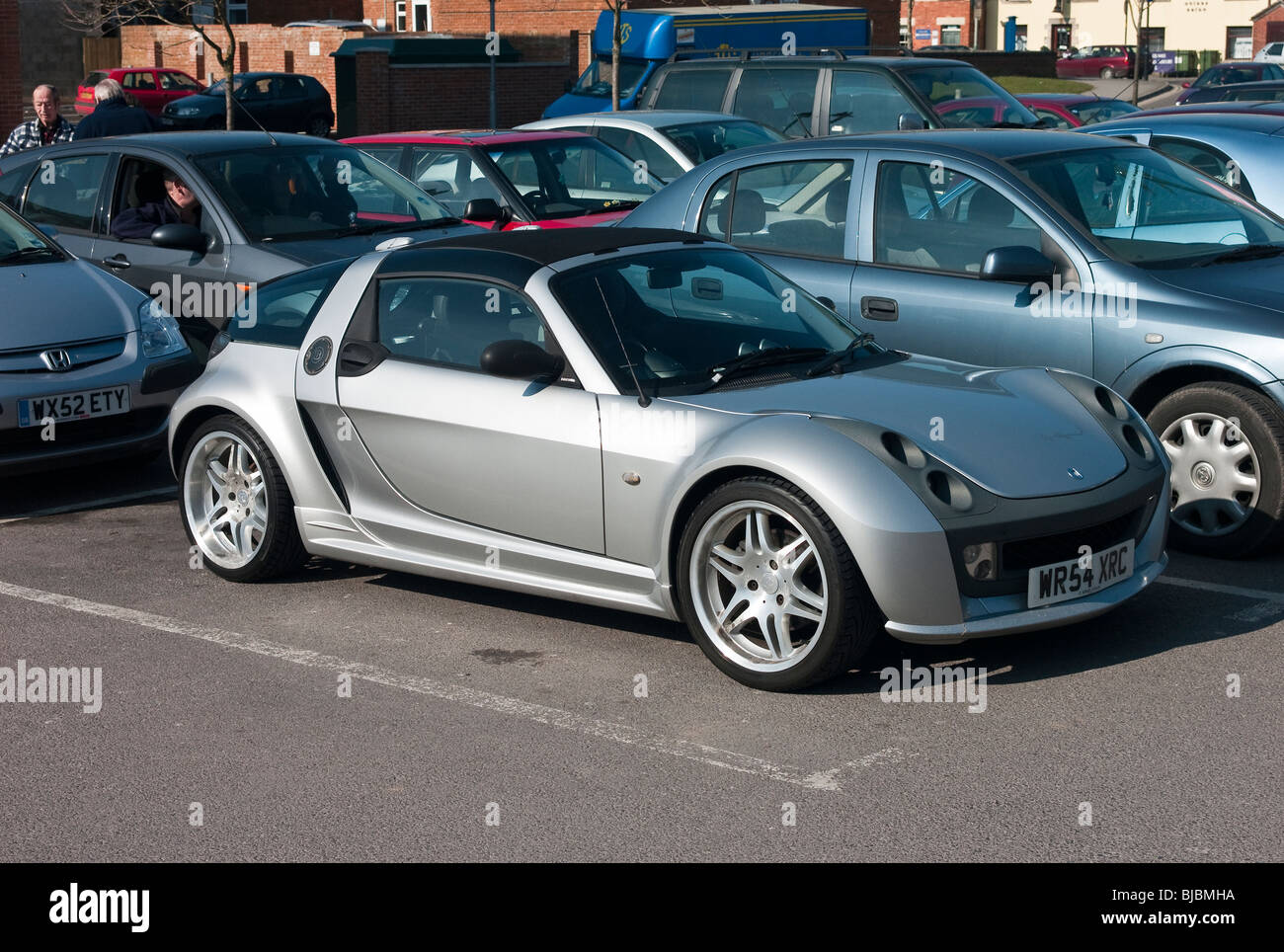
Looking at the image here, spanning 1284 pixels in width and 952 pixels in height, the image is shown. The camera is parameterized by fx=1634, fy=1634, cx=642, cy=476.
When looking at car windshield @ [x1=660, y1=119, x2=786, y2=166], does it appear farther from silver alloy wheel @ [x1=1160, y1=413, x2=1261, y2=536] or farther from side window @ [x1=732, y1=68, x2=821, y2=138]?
silver alloy wheel @ [x1=1160, y1=413, x2=1261, y2=536]

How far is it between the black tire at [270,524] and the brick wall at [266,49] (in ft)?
128

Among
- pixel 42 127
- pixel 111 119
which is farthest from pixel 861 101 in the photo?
pixel 42 127

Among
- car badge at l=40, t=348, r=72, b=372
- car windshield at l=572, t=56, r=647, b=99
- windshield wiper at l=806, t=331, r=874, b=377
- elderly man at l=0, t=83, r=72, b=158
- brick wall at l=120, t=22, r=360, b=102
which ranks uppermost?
brick wall at l=120, t=22, r=360, b=102

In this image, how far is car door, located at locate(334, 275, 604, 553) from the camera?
5734 mm

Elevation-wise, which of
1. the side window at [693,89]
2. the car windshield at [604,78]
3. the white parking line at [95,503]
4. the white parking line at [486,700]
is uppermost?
the car windshield at [604,78]

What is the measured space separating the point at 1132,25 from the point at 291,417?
77638 mm

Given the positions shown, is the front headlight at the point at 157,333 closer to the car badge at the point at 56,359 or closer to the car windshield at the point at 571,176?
the car badge at the point at 56,359

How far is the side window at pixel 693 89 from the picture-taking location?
16609mm

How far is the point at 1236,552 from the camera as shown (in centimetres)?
673

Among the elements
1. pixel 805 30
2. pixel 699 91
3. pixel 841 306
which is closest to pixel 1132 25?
pixel 805 30

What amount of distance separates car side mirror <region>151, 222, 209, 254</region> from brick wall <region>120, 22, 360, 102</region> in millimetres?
35895

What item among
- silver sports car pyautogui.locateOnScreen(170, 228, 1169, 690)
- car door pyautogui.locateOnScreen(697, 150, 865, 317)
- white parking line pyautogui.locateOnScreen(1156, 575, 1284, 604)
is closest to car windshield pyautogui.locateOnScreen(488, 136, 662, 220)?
car door pyautogui.locateOnScreen(697, 150, 865, 317)

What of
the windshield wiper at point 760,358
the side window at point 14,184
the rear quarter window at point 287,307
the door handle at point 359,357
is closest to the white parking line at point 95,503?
the rear quarter window at point 287,307
